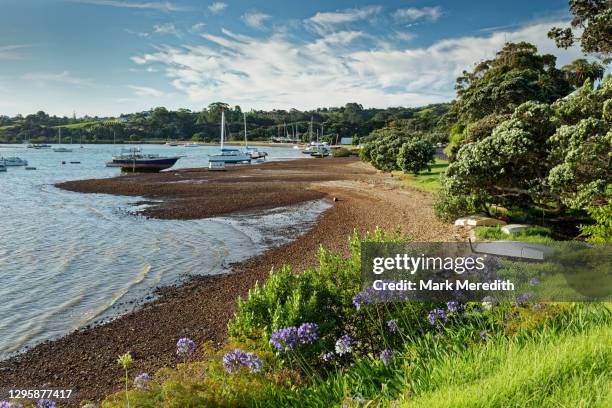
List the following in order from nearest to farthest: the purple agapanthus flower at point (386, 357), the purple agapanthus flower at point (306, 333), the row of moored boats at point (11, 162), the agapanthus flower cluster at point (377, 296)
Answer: the purple agapanthus flower at point (386, 357), the purple agapanthus flower at point (306, 333), the agapanthus flower cluster at point (377, 296), the row of moored boats at point (11, 162)

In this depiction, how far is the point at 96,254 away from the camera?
17141 millimetres

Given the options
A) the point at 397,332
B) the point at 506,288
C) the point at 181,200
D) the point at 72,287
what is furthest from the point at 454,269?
the point at 181,200

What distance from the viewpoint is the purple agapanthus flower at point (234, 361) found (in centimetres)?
416

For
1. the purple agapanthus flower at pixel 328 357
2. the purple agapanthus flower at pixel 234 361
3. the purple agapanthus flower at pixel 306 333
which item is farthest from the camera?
the purple agapanthus flower at pixel 328 357

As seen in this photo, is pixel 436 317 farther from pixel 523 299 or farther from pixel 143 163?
pixel 143 163

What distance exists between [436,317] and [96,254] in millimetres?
15327

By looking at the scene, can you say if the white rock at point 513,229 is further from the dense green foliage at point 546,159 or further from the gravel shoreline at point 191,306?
the gravel shoreline at point 191,306

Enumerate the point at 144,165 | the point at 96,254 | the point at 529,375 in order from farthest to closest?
1. the point at 144,165
2. the point at 96,254
3. the point at 529,375

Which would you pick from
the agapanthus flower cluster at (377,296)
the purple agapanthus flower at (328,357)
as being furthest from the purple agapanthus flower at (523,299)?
the purple agapanthus flower at (328,357)

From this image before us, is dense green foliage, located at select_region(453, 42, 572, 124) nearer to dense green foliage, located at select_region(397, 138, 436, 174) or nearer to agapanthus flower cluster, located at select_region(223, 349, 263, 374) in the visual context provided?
dense green foliage, located at select_region(397, 138, 436, 174)

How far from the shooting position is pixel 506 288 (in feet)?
18.5

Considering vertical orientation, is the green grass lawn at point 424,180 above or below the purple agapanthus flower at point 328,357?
above

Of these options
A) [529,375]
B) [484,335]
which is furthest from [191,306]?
[529,375]

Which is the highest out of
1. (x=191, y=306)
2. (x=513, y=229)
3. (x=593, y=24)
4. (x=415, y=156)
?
(x=593, y=24)
